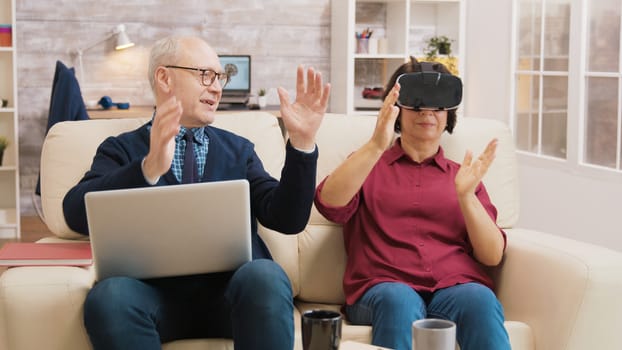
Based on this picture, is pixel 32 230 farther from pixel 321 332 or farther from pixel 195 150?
pixel 321 332

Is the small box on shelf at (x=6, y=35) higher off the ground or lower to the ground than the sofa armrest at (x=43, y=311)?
higher

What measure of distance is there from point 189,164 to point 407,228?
642 millimetres

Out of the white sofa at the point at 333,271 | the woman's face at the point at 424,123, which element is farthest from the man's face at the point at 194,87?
the woman's face at the point at 424,123

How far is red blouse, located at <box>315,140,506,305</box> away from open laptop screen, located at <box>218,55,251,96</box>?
3801 mm

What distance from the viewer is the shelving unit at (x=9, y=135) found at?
598 centimetres

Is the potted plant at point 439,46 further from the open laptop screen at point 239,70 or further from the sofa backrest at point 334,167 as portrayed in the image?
the sofa backrest at point 334,167

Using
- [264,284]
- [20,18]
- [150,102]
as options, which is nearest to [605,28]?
[264,284]

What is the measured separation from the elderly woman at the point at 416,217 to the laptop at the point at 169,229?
1.36 ft

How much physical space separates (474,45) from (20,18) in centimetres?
309

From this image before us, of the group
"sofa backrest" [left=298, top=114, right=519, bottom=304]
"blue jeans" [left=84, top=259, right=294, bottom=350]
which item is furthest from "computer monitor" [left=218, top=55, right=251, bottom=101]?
"blue jeans" [left=84, top=259, right=294, bottom=350]

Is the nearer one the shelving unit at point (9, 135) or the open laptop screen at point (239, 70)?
the shelving unit at point (9, 135)

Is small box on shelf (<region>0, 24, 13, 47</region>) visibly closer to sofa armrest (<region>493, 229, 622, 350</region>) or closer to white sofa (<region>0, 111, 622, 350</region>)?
white sofa (<region>0, 111, 622, 350</region>)

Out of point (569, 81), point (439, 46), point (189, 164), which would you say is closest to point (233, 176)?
point (189, 164)

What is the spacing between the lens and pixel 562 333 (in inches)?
92.0
